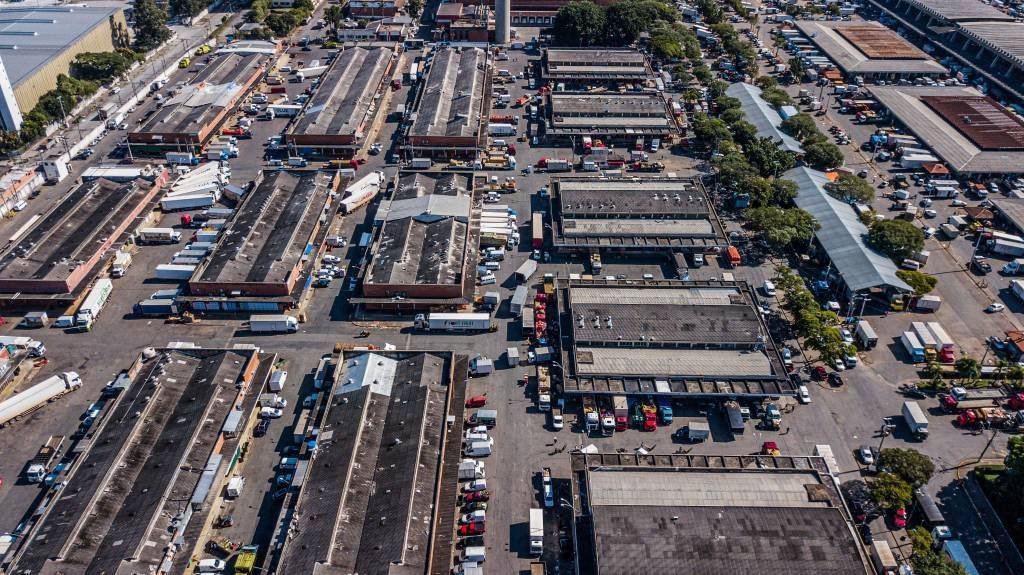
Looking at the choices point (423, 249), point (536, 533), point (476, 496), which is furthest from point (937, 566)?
point (423, 249)

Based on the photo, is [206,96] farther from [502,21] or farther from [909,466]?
[909,466]

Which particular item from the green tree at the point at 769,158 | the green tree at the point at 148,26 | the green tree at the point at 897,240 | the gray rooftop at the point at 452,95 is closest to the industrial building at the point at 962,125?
the green tree at the point at 769,158

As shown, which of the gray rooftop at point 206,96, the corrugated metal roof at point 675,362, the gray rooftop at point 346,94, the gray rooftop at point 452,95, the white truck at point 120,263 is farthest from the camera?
the gray rooftop at point 452,95

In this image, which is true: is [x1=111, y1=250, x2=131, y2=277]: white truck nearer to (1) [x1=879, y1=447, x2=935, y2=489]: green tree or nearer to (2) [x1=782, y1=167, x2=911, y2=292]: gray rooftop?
(1) [x1=879, y1=447, x2=935, y2=489]: green tree

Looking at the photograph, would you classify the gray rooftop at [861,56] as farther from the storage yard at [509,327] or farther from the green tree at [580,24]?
the green tree at [580,24]

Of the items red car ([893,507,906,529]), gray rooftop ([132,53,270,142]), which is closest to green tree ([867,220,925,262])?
red car ([893,507,906,529])
